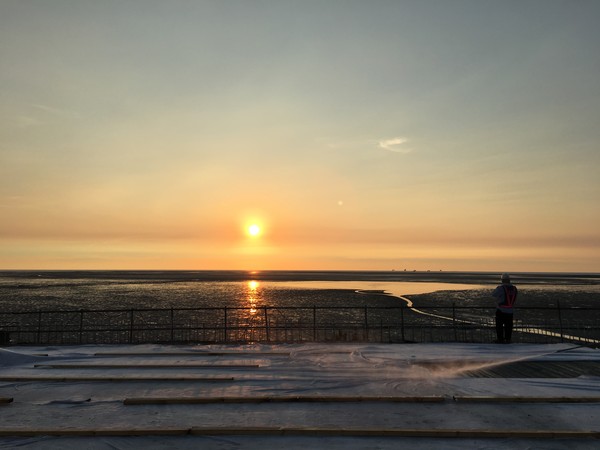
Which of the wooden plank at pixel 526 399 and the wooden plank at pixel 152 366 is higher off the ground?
the wooden plank at pixel 152 366

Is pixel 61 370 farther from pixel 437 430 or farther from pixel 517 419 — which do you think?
pixel 517 419

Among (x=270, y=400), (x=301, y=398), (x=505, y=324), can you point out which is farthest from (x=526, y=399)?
(x=505, y=324)

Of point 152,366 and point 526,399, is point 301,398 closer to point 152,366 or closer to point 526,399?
point 526,399

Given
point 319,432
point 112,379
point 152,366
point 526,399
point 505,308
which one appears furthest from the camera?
point 505,308

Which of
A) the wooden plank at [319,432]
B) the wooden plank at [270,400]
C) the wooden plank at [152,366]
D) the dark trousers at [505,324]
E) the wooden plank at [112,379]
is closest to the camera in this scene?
the wooden plank at [319,432]

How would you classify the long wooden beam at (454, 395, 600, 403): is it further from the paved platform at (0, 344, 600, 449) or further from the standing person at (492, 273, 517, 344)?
the standing person at (492, 273, 517, 344)

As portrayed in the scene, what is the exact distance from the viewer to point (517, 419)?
23.8ft

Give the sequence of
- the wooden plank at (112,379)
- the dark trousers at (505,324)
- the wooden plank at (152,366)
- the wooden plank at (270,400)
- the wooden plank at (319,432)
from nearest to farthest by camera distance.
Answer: the wooden plank at (319,432), the wooden plank at (270,400), the wooden plank at (112,379), the wooden plank at (152,366), the dark trousers at (505,324)

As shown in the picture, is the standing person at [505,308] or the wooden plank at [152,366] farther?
the standing person at [505,308]

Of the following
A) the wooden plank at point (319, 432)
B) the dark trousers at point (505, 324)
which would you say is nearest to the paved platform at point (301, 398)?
the wooden plank at point (319, 432)

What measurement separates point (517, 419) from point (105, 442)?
247 inches

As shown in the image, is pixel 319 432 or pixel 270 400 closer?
pixel 319 432

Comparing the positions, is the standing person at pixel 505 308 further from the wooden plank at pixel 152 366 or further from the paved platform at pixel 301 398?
the wooden plank at pixel 152 366

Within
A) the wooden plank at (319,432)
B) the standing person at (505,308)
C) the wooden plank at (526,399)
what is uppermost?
the standing person at (505,308)
